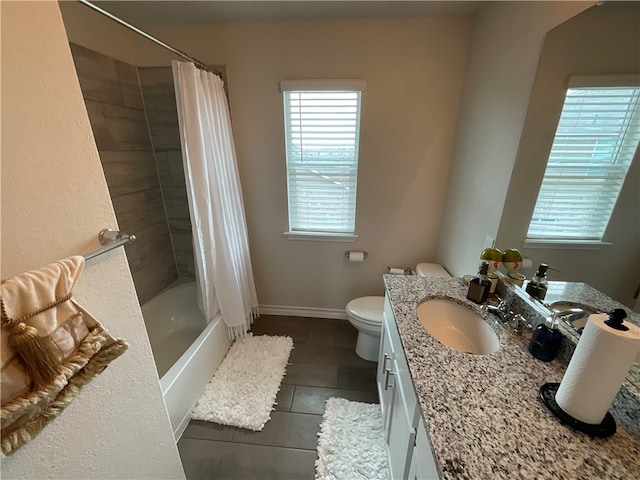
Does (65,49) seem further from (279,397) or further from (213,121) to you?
(279,397)

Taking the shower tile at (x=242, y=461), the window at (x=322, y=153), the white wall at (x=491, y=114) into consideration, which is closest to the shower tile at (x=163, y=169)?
the window at (x=322, y=153)

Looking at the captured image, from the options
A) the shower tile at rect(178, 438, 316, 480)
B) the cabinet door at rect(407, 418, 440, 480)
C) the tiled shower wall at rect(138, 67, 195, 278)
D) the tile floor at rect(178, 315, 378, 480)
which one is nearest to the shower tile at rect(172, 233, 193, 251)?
the tiled shower wall at rect(138, 67, 195, 278)

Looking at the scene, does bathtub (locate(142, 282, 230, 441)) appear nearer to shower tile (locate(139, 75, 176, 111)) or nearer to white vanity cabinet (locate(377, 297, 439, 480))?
white vanity cabinet (locate(377, 297, 439, 480))

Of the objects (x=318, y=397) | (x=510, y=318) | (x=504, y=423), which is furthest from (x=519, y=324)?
(x=318, y=397)

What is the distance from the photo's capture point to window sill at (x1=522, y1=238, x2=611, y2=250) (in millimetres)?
866

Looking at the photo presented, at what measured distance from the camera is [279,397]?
1646 millimetres

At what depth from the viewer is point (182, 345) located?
76.5 inches

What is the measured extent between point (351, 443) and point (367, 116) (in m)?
2.11

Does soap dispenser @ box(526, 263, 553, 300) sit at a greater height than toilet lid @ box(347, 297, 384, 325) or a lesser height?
greater

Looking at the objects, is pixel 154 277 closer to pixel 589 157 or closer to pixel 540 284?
pixel 540 284

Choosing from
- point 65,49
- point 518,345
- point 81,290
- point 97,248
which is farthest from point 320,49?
point 518,345

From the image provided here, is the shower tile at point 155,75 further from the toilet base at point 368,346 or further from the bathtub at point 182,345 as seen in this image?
the toilet base at point 368,346

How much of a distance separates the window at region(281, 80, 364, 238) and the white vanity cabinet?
1038 mm

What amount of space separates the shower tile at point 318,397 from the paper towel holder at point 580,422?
1132 millimetres
